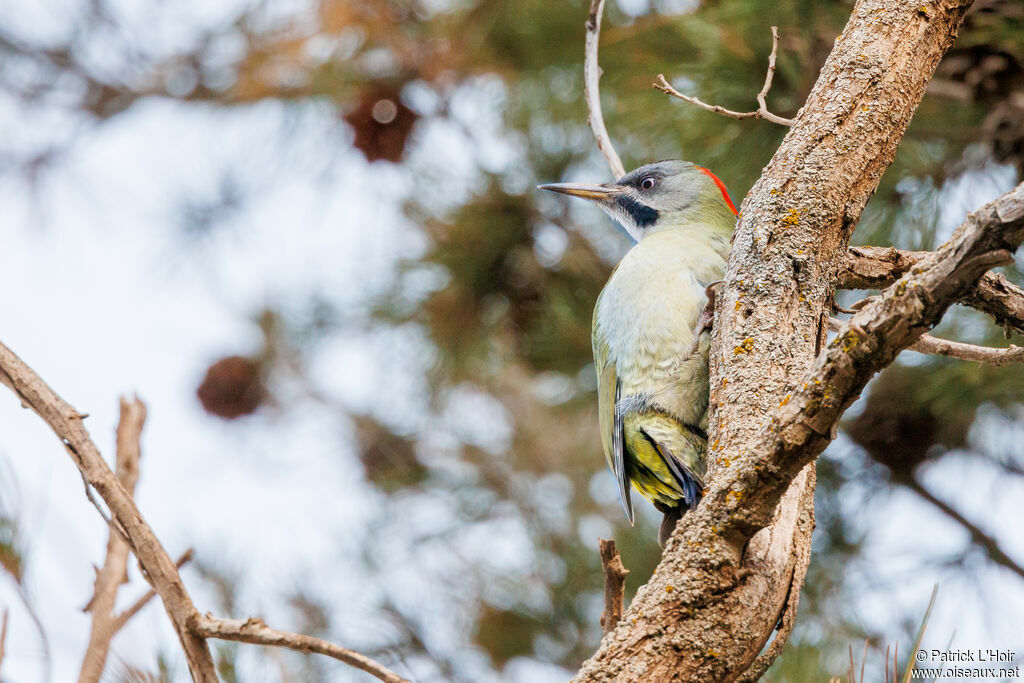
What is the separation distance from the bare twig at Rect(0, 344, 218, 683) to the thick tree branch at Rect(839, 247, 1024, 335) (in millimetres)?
1278

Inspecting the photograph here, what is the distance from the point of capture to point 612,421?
8.84ft

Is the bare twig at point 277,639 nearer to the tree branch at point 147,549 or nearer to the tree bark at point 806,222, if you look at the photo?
the tree branch at point 147,549

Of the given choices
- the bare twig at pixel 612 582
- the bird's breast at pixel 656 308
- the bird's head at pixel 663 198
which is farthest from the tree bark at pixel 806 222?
the bird's head at pixel 663 198

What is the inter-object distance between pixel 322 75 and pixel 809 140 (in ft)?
10.4

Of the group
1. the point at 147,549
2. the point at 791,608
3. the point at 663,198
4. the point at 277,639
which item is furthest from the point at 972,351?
the point at 663,198

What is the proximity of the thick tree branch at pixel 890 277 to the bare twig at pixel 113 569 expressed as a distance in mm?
1389

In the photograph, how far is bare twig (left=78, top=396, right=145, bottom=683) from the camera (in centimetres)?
160

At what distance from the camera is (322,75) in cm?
431

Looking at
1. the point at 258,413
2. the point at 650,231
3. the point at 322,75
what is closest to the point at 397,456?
the point at 258,413

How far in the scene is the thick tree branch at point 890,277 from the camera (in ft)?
5.26

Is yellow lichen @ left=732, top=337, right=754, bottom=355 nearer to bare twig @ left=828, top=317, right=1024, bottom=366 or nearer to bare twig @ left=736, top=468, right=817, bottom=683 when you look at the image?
Answer: bare twig @ left=828, top=317, right=1024, bottom=366

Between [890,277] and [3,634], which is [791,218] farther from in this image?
[3,634]

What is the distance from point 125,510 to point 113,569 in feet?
1.25

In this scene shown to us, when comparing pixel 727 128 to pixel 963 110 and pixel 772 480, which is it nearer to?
pixel 963 110
